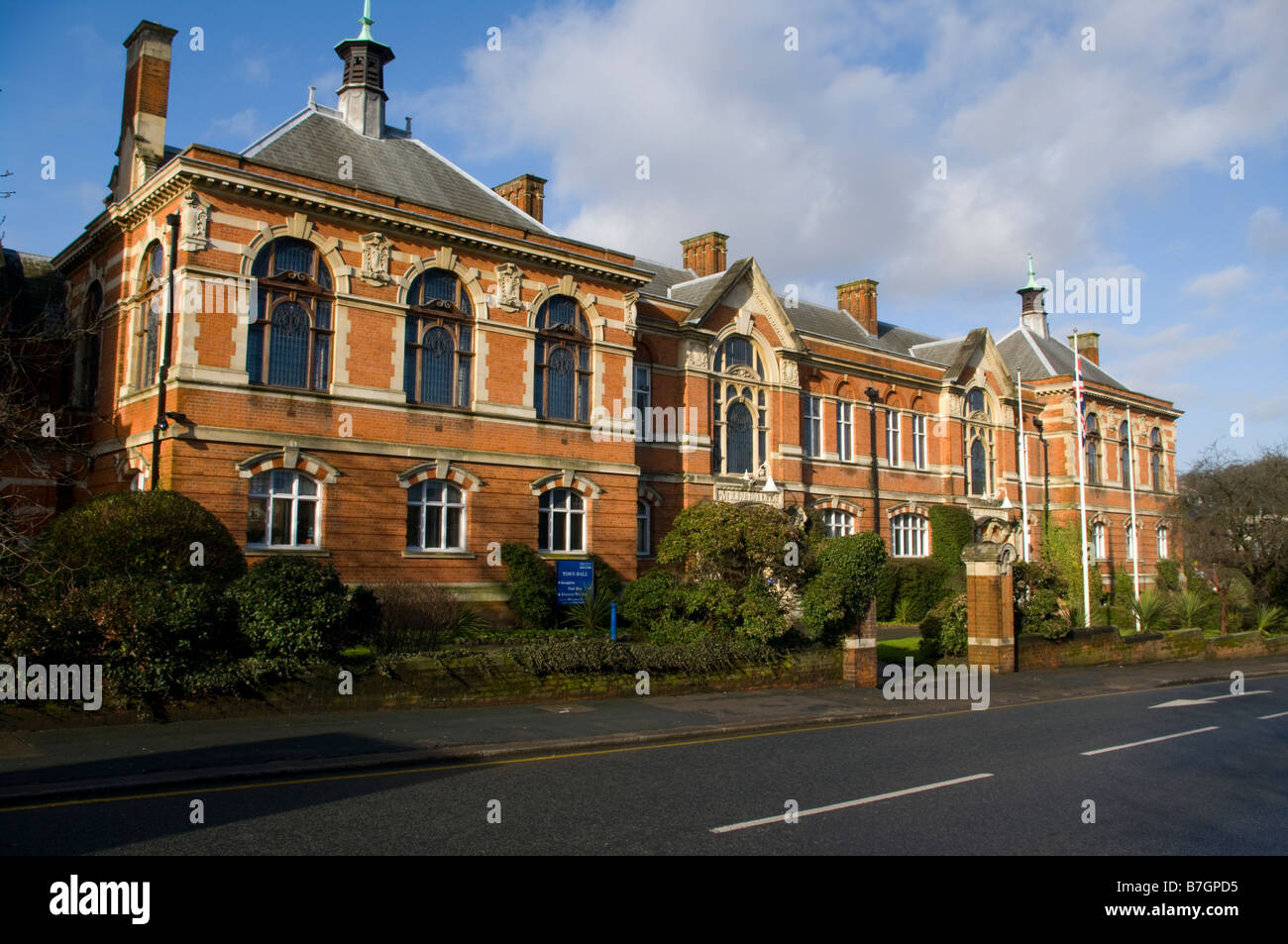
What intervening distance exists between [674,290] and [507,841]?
30.3 metres

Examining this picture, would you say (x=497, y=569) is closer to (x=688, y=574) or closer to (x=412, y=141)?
(x=688, y=574)

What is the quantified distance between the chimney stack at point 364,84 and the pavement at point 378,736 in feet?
60.3

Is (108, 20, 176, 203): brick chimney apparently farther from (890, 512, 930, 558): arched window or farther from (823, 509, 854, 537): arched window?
(890, 512, 930, 558): arched window

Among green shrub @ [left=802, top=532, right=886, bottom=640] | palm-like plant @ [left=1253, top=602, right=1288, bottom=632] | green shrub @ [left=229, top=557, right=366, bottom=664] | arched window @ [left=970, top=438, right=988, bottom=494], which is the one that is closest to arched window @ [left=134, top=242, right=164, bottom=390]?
green shrub @ [left=229, top=557, right=366, bottom=664]

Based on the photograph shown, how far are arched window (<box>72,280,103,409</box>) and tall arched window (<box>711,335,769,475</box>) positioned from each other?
18406 mm

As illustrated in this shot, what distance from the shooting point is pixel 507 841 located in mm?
7406

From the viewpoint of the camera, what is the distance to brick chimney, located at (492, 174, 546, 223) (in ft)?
105

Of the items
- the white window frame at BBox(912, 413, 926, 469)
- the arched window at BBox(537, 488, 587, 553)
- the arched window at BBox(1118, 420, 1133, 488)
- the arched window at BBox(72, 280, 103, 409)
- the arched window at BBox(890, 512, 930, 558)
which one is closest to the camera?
the arched window at BBox(72, 280, 103, 409)

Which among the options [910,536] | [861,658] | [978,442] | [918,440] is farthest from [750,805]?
[978,442]

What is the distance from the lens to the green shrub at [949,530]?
4100cm

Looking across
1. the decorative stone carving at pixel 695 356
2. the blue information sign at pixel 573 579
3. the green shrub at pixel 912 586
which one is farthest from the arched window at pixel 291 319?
the green shrub at pixel 912 586

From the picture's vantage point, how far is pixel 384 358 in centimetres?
2347
